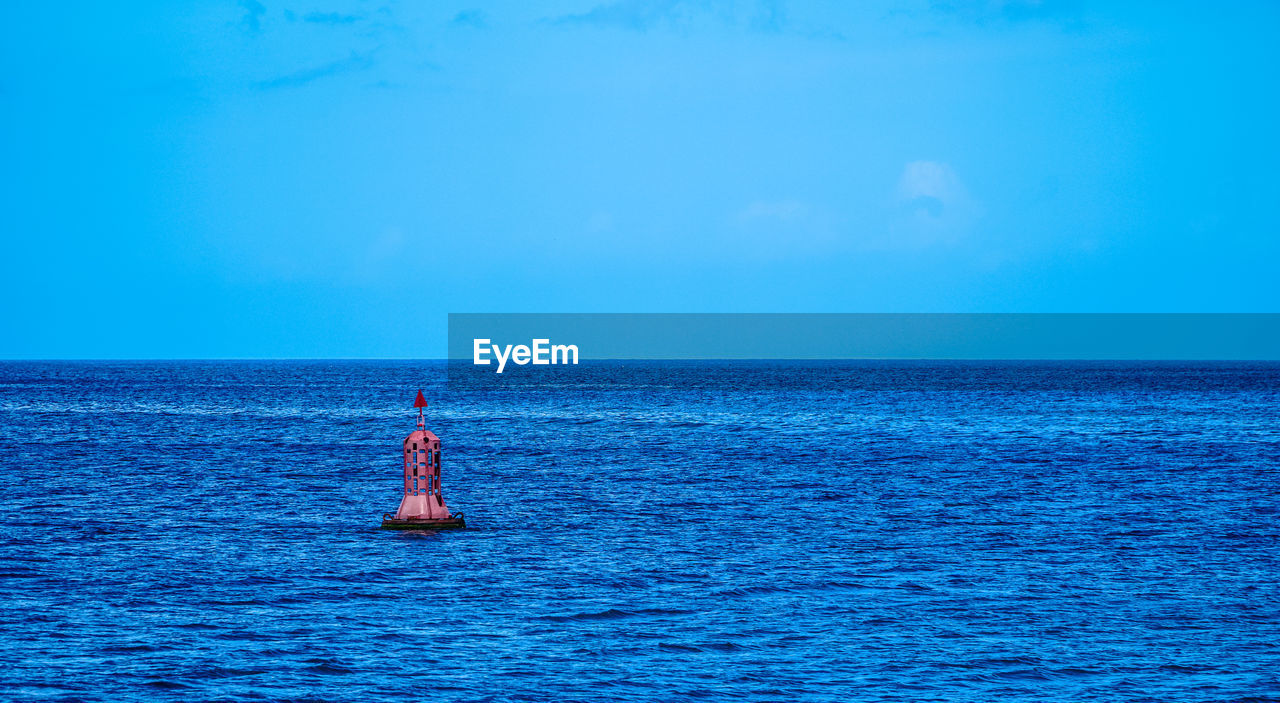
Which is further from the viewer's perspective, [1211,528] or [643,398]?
[643,398]

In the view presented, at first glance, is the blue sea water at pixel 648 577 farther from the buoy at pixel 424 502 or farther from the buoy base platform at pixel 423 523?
the buoy at pixel 424 502

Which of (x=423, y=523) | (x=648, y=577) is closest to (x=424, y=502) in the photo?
(x=423, y=523)

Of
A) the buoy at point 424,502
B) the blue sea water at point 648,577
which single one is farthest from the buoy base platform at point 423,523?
the blue sea water at point 648,577

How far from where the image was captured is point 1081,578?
2877 cm

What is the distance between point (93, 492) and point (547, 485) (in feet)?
54.5

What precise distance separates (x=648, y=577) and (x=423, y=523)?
9449 mm

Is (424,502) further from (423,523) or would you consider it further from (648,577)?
(648,577)

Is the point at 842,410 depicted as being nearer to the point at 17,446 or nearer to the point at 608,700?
the point at 17,446

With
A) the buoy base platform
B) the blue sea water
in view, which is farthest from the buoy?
the blue sea water

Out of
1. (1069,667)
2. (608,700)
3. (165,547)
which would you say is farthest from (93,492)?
(1069,667)

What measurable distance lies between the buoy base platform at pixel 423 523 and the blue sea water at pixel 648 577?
63 centimetres

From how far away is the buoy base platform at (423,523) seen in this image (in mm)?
35875

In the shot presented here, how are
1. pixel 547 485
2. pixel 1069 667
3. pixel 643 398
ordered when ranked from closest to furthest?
pixel 1069 667 → pixel 547 485 → pixel 643 398

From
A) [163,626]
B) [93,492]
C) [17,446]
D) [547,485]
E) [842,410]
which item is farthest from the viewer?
[842,410]
